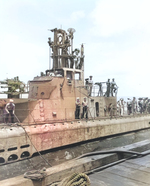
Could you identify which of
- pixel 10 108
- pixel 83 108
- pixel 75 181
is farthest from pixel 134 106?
pixel 75 181

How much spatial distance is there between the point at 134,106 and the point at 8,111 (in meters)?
14.8

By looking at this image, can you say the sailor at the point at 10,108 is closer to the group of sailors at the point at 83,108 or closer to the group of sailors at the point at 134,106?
the group of sailors at the point at 83,108

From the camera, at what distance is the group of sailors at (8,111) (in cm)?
1112

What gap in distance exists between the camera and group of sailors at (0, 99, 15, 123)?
11.1 metres

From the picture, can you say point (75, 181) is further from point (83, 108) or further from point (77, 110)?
point (83, 108)

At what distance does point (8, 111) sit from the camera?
11.1 meters

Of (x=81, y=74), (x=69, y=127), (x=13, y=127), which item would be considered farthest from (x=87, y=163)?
(x=81, y=74)

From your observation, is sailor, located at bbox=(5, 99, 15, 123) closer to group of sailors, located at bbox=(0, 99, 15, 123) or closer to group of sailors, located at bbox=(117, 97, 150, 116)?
group of sailors, located at bbox=(0, 99, 15, 123)

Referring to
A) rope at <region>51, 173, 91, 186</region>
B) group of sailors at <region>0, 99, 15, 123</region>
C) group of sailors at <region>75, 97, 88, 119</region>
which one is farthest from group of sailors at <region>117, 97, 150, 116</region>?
rope at <region>51, 173, 91, 186</region>

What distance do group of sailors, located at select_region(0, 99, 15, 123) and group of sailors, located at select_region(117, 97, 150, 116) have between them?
11.4 metres

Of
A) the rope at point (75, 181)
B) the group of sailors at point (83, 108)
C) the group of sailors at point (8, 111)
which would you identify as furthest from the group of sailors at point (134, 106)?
the rope at point (75, 181)

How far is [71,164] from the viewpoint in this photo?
573 cm

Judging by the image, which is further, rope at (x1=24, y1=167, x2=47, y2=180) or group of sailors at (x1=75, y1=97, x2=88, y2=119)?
group of sailors at (x1=75, y1=97, x2=88, y2=119)

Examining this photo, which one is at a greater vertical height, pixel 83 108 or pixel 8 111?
pixel 83 108
